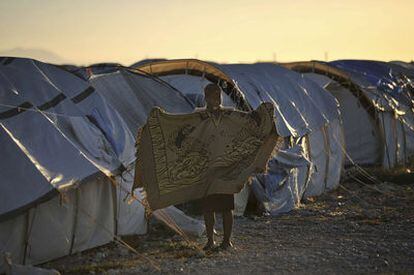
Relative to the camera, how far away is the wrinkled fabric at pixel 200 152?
8555mm

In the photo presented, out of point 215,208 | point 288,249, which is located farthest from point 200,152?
point 288,249

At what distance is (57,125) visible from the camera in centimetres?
881

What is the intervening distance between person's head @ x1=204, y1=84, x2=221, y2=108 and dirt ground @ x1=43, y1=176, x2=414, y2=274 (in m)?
1.68

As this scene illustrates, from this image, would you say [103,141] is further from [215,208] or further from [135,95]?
[135,95]

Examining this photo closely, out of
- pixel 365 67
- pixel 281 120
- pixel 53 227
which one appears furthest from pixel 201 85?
pixel 365 67

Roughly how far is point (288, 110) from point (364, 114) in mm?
Answer: 5415

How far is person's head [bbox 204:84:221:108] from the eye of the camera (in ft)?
27.7

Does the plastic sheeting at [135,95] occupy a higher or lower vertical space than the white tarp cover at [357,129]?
higher

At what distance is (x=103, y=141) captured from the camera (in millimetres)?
9211

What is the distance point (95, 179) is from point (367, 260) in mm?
3228

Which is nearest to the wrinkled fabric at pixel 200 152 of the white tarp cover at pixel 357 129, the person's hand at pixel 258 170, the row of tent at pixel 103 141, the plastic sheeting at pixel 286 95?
the person's hand at pixel 258 170

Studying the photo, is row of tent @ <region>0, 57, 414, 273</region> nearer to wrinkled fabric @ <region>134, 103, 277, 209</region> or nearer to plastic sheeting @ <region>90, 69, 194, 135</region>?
plastic sheeting @ <region>90, 69, 194, 135</region>

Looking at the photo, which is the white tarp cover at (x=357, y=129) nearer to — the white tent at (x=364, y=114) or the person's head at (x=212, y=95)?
the white tent at (x=364, y=114)

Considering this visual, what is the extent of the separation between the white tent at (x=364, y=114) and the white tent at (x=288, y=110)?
8.47 feet
